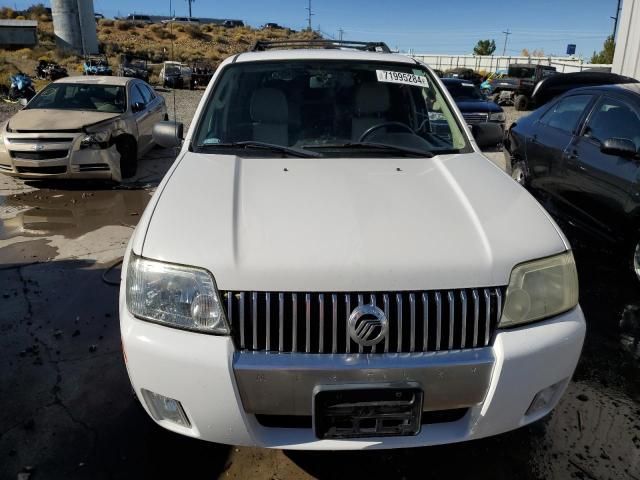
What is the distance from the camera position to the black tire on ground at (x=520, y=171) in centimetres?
605

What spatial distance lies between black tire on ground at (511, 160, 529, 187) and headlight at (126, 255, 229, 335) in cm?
497

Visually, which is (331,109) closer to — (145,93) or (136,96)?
(136,96)

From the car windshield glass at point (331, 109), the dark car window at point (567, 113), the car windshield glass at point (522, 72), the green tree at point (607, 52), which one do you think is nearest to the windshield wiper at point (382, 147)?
the car windshield glass at point (331, 109)

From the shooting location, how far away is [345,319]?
1865mm

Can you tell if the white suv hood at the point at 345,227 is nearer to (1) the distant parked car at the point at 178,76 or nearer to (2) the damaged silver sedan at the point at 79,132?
(2) the damaged silver sedan at the point at 79,132

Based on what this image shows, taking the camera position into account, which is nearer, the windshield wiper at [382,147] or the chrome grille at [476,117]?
the windshield wiper at [382,147]

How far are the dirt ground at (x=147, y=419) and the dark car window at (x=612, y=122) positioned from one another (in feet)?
4.31

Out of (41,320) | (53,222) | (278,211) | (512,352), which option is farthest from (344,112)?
(53,222)

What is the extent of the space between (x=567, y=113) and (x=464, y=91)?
771cm

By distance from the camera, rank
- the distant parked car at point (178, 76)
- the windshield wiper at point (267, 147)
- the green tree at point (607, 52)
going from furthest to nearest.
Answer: the green tree at point (607, 52)
the distant parked car at point (178, 76)
the windshield wiper at point (267, 147)

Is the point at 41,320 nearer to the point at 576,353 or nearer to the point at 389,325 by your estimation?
the point at 389,325

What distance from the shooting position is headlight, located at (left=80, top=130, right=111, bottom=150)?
7180 millimetres

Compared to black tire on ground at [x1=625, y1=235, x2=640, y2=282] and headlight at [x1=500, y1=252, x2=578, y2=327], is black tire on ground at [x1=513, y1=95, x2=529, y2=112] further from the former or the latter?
headlight at [x1=500, y1=252, x2=578, y2=327]

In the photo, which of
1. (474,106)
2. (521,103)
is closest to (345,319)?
(474,106)
